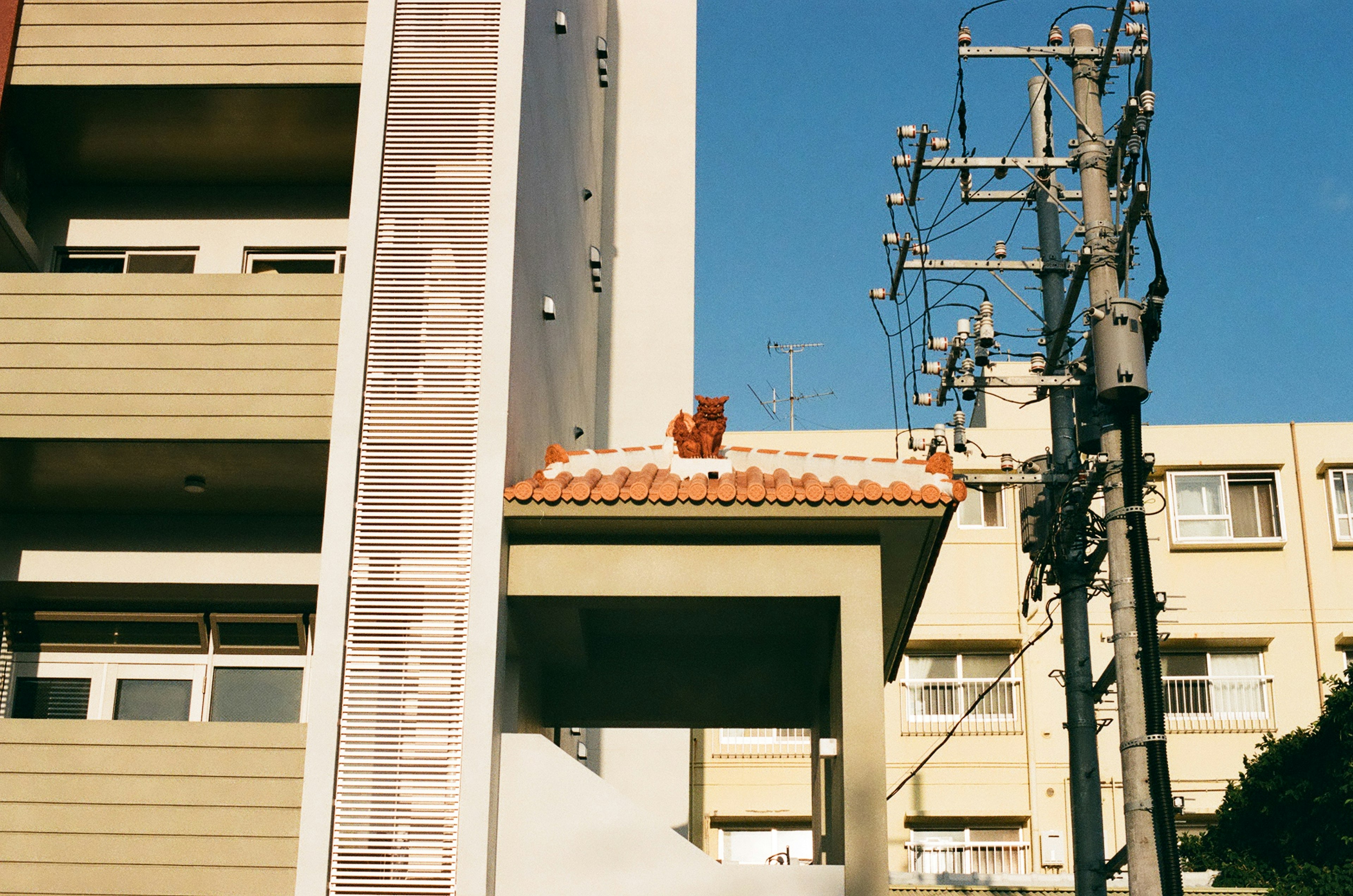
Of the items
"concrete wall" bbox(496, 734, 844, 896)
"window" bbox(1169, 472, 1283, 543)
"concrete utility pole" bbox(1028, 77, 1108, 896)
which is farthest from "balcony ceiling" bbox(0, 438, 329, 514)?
"window" bbox(1169, 472, 1283, 543)

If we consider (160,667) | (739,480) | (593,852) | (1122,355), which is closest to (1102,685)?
(1122,355)

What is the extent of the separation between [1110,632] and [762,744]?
740 centimetres

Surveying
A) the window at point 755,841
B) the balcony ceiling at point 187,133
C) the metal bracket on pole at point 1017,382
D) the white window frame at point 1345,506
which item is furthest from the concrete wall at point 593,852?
the white window frame at point 1345,506

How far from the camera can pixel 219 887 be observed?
12320 millimetres

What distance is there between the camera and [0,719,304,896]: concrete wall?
1238cm

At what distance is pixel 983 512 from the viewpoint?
32.8 m

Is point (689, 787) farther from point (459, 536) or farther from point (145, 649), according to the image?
point (459, 536)

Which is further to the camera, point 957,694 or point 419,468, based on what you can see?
point 957,694

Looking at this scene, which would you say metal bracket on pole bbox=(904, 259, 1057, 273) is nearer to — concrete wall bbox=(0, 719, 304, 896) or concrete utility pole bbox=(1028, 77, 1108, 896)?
concrete utility pole bbox=(1028, 77, 1108, 896)

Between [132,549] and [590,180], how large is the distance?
961cm

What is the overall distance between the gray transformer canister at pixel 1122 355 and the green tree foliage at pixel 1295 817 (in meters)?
11.1

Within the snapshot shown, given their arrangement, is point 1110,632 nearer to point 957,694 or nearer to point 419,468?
point 957,694

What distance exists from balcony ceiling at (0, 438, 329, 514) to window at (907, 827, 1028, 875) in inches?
736

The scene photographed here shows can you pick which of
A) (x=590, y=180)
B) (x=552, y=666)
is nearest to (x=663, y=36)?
(x=590, y=180)
